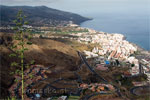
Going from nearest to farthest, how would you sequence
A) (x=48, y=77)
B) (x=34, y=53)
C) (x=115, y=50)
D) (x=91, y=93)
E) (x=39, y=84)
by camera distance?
(x=91, y=93), (x=39, y=84), (x=48, y=77), (x=34, y=53), (x=115, y=50)

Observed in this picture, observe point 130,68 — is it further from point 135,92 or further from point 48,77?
point 48,77

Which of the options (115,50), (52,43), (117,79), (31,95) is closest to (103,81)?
(117,79)

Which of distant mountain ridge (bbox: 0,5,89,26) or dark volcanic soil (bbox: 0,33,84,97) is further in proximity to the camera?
distant mountain ridge (bbox: 0,5,89,26)

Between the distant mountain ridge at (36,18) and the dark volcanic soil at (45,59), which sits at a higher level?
the distant mountain ridge at (36,18)

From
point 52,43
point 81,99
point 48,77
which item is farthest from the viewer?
point 52,43

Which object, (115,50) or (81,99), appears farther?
(115,50)

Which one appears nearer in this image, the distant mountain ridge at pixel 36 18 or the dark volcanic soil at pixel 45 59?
the dark volcanic soil at pixel 45 59

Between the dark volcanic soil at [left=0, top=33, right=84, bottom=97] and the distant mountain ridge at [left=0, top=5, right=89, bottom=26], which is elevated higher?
the distant mountain ridge at [left=0, top=5, right=89, bottom=26]

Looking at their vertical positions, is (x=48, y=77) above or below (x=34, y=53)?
below

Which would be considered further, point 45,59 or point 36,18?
point 36,18

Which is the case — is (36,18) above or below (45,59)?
above
